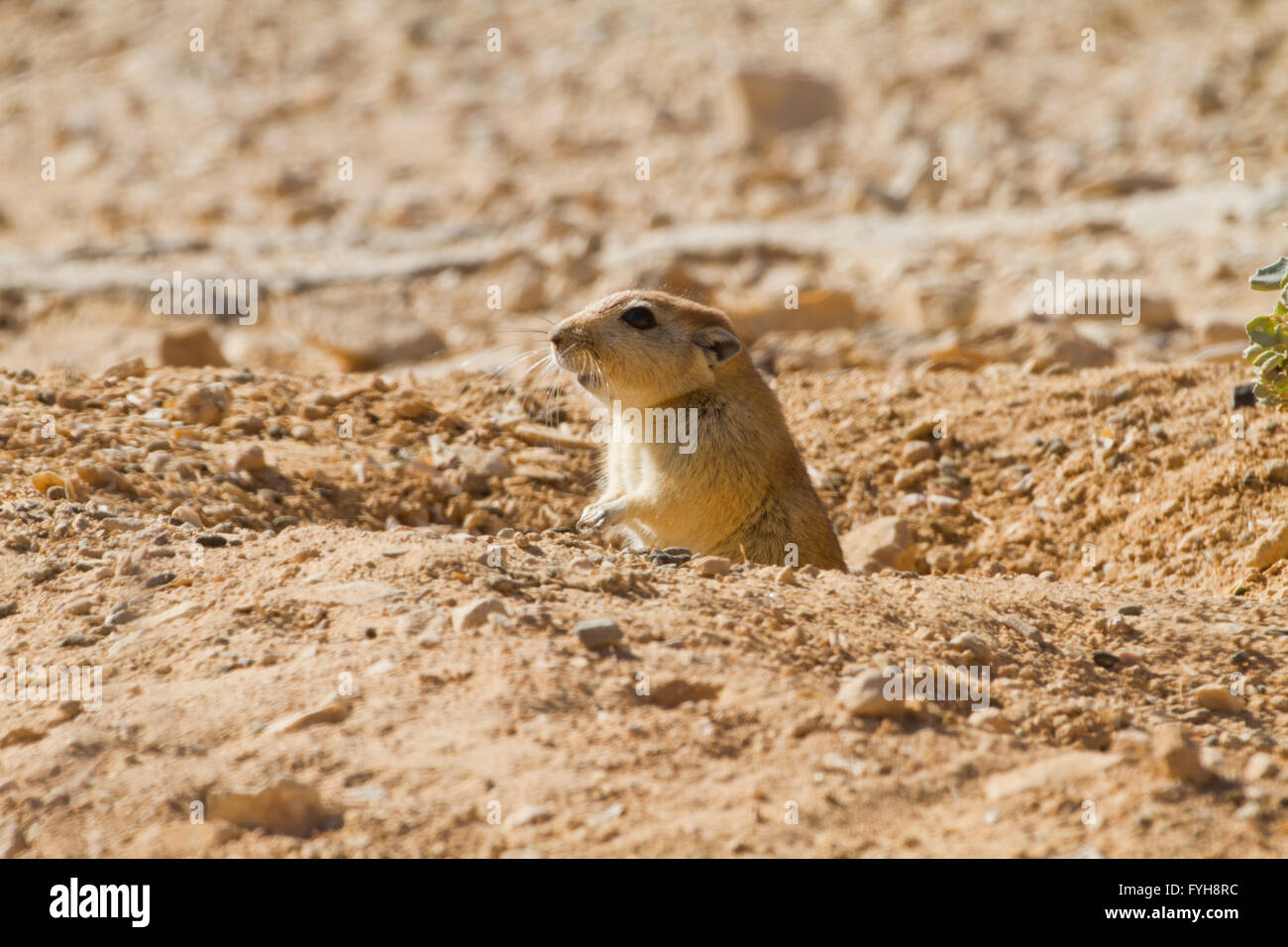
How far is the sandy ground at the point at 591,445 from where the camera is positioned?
3.58 meters

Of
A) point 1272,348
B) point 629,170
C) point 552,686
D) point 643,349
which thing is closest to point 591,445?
point 643,349

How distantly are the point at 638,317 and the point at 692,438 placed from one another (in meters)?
0.64

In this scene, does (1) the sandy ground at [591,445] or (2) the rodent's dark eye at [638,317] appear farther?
(2) the rodent's dark eye at [638,317]

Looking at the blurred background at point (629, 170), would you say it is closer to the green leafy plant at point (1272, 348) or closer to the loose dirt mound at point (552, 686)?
the green leafy plant at point (1272, 348)

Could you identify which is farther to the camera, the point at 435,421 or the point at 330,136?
the point at 330,136

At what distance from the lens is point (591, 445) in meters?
7.73

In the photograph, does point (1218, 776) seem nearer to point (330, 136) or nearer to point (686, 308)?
point (686, 308)

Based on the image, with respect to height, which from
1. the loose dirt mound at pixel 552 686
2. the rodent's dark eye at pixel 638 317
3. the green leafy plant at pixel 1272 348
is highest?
the rodent's dark eye at pixel 638 317

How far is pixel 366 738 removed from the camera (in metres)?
3.70

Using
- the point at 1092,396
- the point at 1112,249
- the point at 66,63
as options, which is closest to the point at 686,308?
the point at 1092,396

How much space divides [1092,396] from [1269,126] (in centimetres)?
837

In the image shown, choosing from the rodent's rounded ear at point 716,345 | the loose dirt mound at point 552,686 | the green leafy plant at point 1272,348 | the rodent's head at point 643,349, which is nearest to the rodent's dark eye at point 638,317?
the rodent's head at point 643,349

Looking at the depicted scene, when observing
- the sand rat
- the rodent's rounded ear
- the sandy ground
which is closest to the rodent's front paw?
the sand rat

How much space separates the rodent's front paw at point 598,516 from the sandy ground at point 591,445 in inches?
21.7
